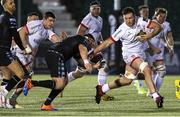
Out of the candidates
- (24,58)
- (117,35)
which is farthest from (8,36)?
(24,58)

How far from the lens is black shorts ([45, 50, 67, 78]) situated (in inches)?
604

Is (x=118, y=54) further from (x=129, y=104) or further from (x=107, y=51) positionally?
(x=129, y=104)

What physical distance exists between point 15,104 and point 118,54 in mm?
15256

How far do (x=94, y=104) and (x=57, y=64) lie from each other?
2045 millimetres

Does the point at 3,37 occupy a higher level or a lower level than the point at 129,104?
higher

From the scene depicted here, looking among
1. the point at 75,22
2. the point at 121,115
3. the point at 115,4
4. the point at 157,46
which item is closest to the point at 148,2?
the point at 115,4

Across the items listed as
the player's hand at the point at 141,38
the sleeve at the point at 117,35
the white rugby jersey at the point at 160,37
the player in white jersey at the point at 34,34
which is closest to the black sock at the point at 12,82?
the player in white jersey at the point at 34,34

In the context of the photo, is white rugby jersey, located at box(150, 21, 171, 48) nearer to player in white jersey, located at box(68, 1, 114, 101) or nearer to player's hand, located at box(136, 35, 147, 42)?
player in white jersey, located at box(68, 1, 114, 101)

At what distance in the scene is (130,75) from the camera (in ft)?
54.4

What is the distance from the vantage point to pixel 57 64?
50.4ft

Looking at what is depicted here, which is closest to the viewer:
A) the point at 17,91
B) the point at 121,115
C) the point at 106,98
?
the point at 121,115

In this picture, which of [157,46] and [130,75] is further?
[157,46]

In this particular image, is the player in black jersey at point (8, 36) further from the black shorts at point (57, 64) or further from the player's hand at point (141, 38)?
the player's hand at point (141, 38)

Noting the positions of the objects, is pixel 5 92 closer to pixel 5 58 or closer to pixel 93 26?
pixel 5 58
